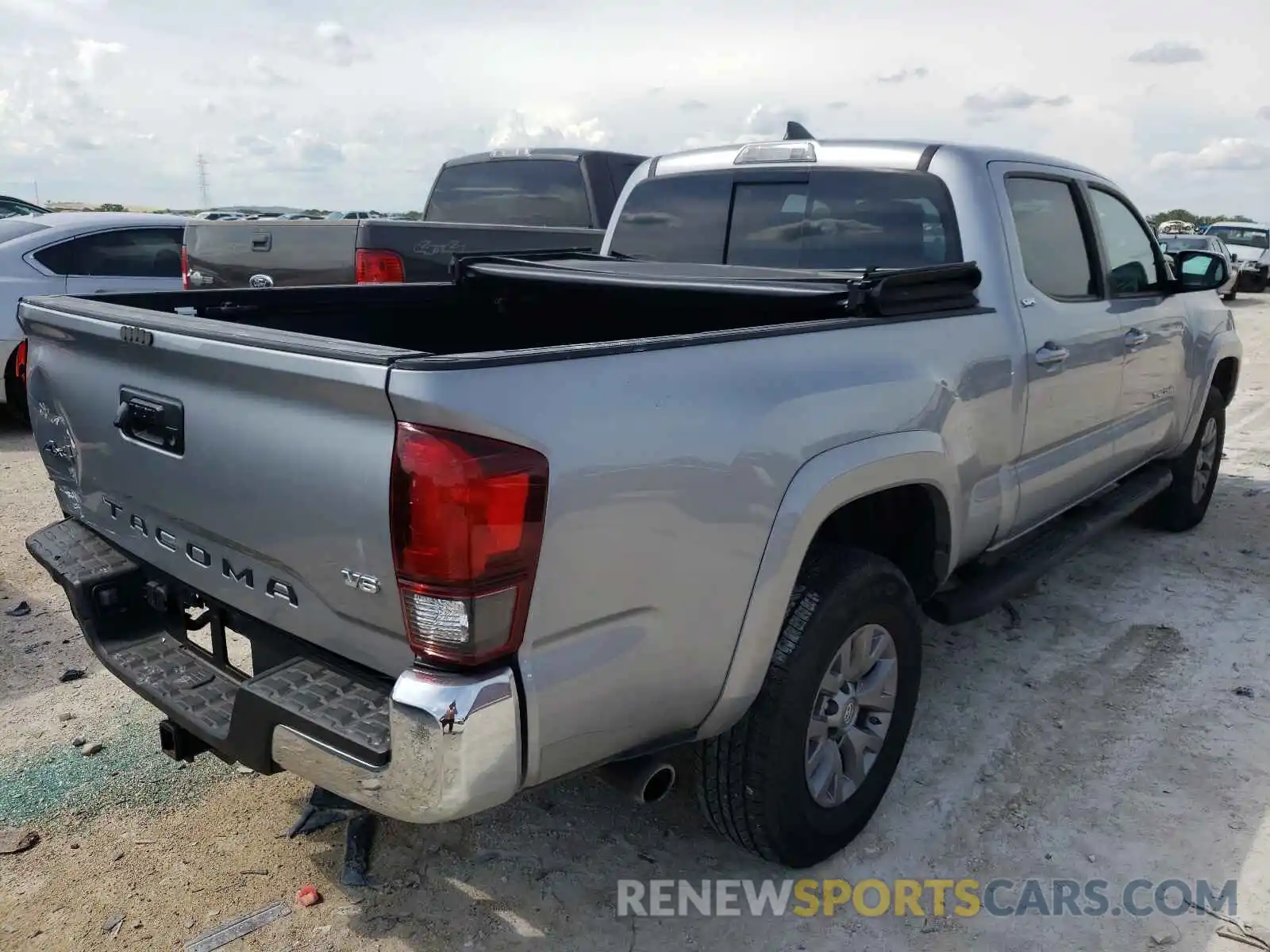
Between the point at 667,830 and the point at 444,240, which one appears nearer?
the point at 667,830

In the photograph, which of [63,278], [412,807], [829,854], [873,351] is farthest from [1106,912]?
[63,278]

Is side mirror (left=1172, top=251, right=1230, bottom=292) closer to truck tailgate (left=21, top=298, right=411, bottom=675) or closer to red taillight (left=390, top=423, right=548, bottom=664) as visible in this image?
red taillight (left=390, top=423, right=548, bottom=664)

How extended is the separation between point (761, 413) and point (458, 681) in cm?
92

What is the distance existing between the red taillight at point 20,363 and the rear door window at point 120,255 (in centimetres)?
76

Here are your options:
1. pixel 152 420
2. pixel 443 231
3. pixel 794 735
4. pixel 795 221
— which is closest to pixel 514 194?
pixel 443 231

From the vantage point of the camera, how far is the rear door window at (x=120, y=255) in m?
7.77

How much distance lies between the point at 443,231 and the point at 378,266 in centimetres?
51

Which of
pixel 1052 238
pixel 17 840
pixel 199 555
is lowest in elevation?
pixel 17 840

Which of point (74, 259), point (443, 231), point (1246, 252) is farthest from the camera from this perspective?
point (1246, 252)

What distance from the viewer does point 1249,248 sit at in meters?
24.6

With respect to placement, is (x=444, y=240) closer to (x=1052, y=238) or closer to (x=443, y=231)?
(x=443, y=231)

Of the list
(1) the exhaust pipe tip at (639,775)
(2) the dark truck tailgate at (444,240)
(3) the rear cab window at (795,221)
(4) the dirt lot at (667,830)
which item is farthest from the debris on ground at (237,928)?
(2) the dark truck tailgate at (444,240)

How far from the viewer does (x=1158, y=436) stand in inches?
193

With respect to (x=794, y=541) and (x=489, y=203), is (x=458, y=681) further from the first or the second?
(x=489, y=203)
